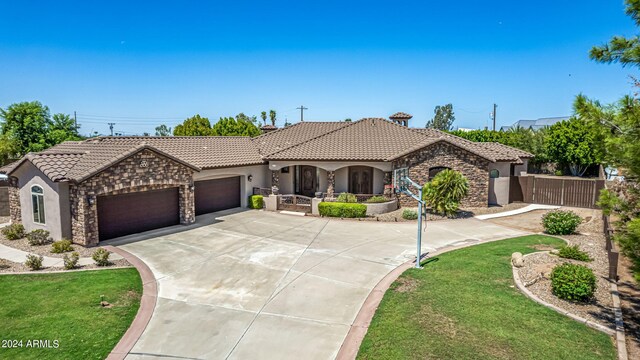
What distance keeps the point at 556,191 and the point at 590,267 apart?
1490cm

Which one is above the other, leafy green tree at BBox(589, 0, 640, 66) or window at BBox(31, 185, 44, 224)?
leafy green tree at BBox(589, 0, 640, 66)

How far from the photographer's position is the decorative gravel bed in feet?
31.1

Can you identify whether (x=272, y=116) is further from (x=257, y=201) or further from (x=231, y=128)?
(x=257, y=201)

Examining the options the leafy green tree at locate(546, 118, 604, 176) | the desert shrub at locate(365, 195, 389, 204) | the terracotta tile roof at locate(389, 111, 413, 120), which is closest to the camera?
the desert shrub at locate(365, 195, 389, 204)

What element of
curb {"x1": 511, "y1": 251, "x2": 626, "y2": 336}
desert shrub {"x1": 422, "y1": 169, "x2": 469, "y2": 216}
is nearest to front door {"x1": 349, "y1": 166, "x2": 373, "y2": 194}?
→ desert shrub {"x1": 422, "y1": 169, "x2": 469, "y2": 216}

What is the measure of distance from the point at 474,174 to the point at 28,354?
23.5 meters

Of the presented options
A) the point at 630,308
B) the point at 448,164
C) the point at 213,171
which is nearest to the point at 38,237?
the point at 213,171

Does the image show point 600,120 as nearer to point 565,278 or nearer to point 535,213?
point 565,278

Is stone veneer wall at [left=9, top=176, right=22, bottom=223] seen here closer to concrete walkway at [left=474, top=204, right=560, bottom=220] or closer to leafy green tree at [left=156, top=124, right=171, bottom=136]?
concrete walkway at [left=474, top=204, right=560, bottom=220]

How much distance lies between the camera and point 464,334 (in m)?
8.42

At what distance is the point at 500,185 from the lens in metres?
26.2

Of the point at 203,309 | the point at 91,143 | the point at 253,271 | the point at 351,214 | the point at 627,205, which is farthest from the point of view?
the point at 351,214

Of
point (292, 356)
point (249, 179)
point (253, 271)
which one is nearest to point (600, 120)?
point (292, 356)

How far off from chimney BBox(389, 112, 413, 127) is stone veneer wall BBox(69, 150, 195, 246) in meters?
19.4
